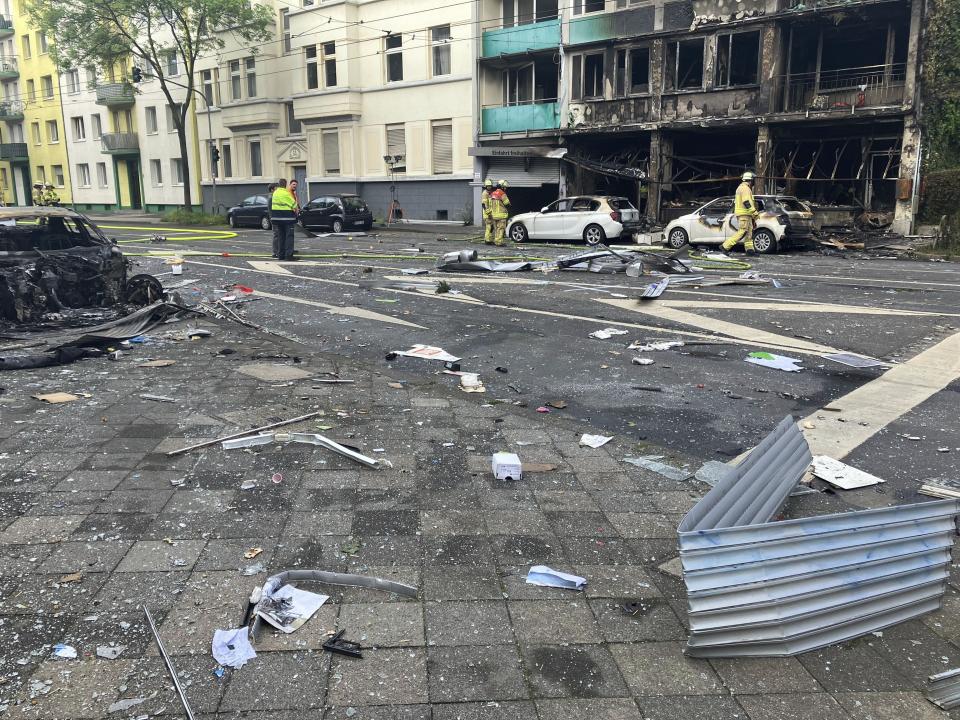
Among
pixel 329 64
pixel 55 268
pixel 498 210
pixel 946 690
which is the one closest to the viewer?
pixel 946 690

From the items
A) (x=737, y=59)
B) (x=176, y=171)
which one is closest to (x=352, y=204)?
(x=737, y=59)

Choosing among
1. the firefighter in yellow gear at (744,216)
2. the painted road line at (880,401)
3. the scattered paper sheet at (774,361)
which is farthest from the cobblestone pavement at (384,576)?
the firefighter in yellow gear at (744,216)

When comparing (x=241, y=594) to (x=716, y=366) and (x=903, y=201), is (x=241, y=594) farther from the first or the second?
(x=903, y=201)

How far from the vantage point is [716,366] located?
783 cm

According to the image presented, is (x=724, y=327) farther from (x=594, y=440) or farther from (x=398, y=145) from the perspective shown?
(x=398, y=145)

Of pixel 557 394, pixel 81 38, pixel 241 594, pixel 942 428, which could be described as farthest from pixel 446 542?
pixel 81 38

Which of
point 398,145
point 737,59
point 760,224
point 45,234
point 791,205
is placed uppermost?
point 737,59

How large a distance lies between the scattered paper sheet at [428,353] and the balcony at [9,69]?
61.7 m

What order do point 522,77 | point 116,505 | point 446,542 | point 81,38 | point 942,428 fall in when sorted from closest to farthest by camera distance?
point 446,542
point 116,505
point 942,428
point 522,77
point 81,38

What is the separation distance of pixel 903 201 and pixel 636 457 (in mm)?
21215

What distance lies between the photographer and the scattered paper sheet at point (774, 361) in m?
7.63

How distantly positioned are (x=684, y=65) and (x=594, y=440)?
81.7ft

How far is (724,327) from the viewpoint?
31.3ft

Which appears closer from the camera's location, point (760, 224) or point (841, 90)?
point (760, 224)
